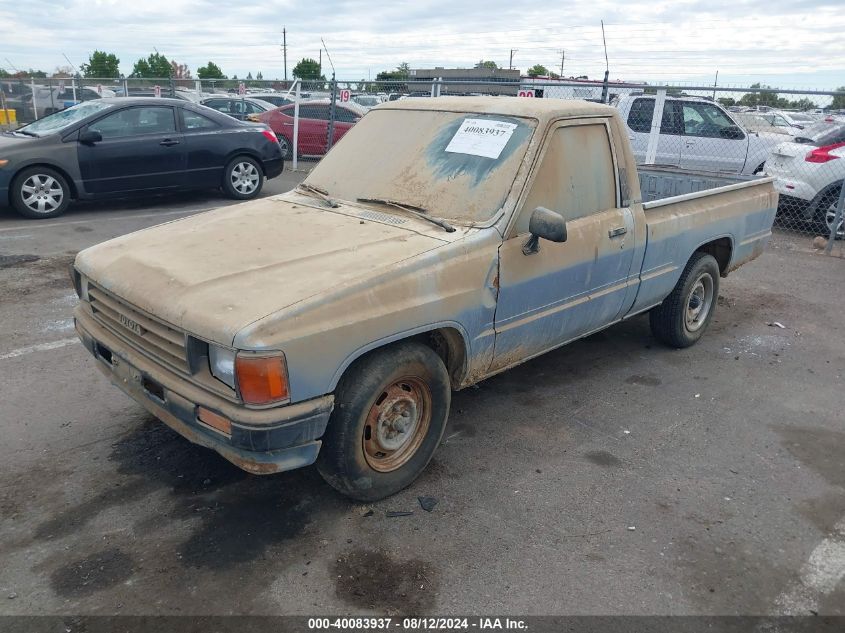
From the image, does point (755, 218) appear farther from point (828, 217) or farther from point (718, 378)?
point (828, 217)

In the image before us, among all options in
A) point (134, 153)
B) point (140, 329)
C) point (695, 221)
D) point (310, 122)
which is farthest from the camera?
point (310, 122)

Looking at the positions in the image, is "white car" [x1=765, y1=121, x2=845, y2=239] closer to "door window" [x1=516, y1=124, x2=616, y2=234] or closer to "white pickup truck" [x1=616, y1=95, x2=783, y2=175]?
"white pickup truck" [x1=616, y1=95, x2=783, y2=175]

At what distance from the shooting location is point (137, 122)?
9.70m

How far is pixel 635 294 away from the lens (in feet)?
15.9

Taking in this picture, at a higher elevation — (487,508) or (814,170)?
(814,170)

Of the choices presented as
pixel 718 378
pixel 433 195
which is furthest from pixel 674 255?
pixel 433 195

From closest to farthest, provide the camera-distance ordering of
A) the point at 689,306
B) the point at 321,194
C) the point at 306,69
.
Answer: the point at 321,194 < the point at 689,306 < the point at 306,69

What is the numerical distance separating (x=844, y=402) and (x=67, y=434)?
5.12 metres

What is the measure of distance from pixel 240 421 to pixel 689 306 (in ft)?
13.7

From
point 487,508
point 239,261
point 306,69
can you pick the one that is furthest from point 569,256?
point 306,69

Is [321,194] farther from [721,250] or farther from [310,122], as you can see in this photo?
[310,122]

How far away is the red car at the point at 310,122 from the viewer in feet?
52.1

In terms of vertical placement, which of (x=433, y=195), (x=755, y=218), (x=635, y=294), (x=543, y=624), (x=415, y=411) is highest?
(x=433, y=195)

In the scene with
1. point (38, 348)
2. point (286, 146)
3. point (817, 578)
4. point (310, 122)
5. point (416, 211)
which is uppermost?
point (310, 122)
